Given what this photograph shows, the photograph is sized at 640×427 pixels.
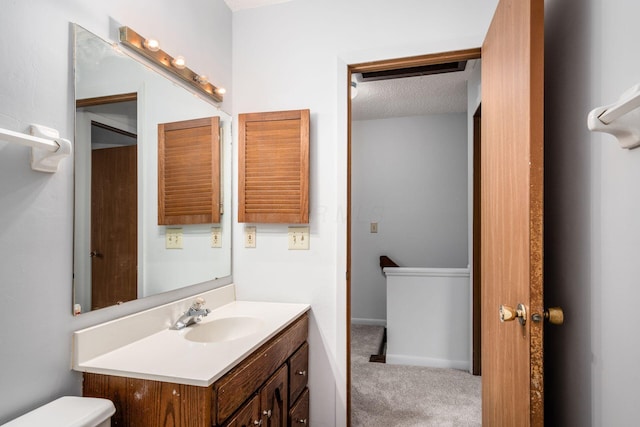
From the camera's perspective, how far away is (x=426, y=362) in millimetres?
2984

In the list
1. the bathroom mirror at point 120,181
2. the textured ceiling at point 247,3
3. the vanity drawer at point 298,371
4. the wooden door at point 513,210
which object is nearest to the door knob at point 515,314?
the wooden door at point 513,210

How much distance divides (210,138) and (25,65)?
0.92 metres

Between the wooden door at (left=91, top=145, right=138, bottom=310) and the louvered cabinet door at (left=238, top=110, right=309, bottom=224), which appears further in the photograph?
the louvered cabinet door at (left=238, top=110, right=309, bottom=224)

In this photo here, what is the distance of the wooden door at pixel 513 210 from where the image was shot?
39.2 inches

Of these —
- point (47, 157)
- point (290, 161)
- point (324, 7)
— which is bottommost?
point (47, 157)

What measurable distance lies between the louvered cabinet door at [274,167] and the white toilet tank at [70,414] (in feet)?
3.59

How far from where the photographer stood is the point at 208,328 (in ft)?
5.24

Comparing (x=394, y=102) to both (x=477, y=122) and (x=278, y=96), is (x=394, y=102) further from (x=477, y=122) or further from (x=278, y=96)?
(x=278, y=96)

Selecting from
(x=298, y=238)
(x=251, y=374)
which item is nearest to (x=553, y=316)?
(x=251, y=374)

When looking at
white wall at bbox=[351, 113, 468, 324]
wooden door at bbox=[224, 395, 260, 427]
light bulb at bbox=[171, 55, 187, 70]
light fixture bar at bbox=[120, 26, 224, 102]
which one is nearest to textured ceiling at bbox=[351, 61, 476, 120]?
white wall at bbox=[351, 113, 468, 324]

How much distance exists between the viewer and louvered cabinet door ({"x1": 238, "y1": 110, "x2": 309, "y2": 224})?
1.88m

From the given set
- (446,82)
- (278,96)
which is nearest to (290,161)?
(278,96)

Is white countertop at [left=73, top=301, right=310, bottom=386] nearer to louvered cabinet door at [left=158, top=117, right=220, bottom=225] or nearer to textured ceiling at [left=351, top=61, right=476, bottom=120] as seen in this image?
louvered cabinet door at [left=158, top=117, right=220, bottom=225]

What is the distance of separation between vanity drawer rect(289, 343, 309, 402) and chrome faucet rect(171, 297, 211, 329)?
1.53 feet
